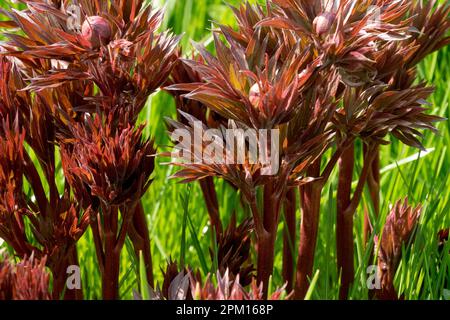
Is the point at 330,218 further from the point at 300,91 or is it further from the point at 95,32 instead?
the point at 95,32

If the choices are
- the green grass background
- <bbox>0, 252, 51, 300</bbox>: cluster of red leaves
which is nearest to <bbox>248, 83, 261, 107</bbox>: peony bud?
the green grass background

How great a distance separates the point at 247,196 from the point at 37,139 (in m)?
0.43

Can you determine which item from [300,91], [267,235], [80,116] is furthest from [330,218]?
[80,116]

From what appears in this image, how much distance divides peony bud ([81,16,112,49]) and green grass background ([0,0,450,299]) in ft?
0.55

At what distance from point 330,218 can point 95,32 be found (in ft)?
2.04

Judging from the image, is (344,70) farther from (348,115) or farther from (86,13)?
(86,13)

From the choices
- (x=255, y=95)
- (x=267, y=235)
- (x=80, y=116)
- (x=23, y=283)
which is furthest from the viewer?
(x=80, y=116)

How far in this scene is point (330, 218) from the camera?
1681 mm

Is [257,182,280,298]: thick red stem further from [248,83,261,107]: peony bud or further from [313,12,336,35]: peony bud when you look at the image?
[313,12,336,35]: peony bud

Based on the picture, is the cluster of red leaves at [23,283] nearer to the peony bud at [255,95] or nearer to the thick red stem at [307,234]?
the peony bud at [255,95]

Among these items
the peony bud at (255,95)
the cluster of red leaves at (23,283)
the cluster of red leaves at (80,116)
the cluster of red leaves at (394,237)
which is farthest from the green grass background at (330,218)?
the cluster of red leaves at (23,283)

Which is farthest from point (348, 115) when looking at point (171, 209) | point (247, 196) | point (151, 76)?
point (171, 209)

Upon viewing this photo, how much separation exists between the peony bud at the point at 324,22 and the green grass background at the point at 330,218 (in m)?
0.29

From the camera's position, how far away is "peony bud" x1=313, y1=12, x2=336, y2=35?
1.36m
